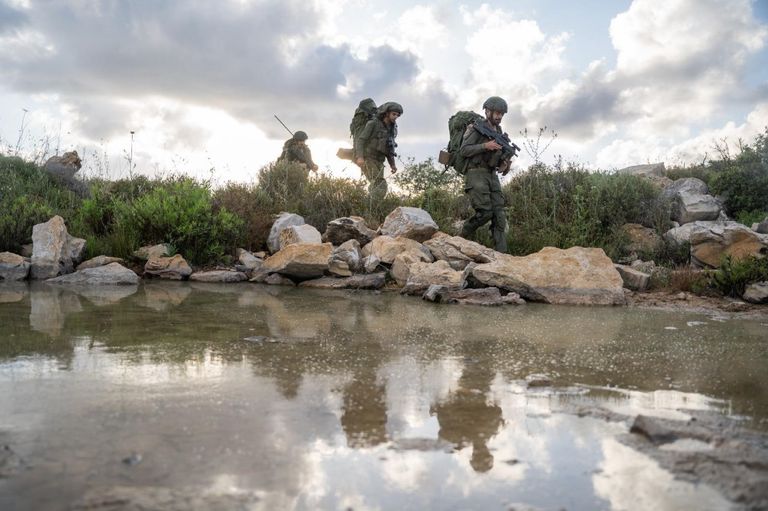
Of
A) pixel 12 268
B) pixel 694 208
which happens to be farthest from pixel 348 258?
pixel 694 208

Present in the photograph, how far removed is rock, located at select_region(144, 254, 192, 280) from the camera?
782cm

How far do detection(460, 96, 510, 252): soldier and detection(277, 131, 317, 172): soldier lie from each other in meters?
6.68

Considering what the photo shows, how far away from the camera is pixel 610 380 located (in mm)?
2943

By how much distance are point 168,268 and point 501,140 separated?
15.8 feet

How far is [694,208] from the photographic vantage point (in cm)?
1048

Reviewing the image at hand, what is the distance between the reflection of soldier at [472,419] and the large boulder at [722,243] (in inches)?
234

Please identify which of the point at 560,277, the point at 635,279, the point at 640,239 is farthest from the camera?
the point at 640,239

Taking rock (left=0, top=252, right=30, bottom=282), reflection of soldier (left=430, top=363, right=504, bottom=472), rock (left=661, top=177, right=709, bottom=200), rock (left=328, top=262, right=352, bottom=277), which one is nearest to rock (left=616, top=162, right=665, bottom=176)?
rock (left=661, top=177, right=709, bottom=200)

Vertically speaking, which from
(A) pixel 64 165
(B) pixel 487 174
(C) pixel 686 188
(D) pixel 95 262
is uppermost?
(A) pixel 64 165

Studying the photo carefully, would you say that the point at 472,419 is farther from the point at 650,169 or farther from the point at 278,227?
the point at 650,169

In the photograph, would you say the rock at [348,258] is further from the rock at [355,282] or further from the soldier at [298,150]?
the soldier at [298,150]

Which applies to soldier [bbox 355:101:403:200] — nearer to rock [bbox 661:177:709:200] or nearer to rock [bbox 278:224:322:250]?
rock [bbox 278:224:322:250]

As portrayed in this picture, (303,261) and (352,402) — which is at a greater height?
(303,261)

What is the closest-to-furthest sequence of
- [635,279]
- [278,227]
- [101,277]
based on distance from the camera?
[101,277] → [635,279] → [278,227]
